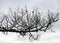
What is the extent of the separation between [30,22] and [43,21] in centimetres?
39

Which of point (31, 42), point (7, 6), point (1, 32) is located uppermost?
point (7, 6)

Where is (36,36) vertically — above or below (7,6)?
below

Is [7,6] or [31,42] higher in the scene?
[7,6]

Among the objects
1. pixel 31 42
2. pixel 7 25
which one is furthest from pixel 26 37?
pixel 7 25

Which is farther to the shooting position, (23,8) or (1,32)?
(23,8)

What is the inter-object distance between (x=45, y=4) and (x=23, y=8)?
68 cm

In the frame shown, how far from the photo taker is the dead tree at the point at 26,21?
13.5 ft

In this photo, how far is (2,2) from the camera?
4449 millimetres

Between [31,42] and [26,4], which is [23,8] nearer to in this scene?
[26,4]

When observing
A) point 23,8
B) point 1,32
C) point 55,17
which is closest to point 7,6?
point 23,8

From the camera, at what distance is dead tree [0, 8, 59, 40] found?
4.11 meters

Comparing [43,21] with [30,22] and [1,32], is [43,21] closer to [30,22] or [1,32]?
[30,22]

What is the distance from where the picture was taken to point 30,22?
4.20m

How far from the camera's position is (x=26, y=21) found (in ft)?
14.0
